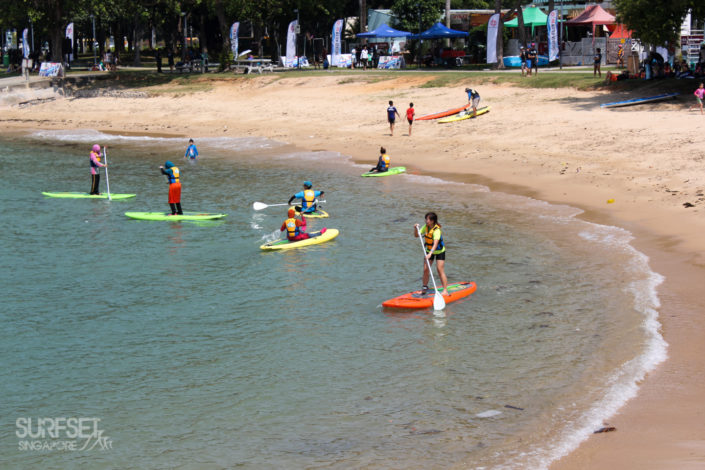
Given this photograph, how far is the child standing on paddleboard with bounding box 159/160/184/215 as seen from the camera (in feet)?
75.7

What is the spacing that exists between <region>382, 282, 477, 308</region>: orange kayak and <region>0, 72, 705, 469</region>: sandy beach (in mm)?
3713

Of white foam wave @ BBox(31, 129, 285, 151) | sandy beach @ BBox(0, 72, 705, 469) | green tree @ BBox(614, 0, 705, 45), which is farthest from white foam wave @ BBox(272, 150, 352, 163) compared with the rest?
green tree @ BBox(614, 0, 705, 45)

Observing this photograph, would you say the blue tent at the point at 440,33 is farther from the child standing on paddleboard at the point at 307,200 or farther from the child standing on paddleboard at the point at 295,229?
the child standing on paddleboard at the point at 295,229

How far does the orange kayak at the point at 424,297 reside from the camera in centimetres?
1502

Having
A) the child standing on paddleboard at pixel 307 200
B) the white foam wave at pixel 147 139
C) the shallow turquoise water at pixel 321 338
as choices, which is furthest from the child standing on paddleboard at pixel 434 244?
the white foam wave at pixel 147 139

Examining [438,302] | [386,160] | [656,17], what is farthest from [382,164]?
[438,302]

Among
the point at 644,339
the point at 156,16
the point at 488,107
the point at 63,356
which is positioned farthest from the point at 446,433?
the point at 156,16

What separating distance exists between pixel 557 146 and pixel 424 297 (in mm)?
16557

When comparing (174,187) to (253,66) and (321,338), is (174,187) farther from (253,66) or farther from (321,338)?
(253,66)

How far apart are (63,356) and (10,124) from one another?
42936mm

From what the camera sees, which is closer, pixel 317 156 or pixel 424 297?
pixel 424 297

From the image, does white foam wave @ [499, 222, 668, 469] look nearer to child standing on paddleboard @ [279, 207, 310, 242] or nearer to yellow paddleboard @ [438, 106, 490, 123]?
child standing on paddleboard @ [279, 207, 310, 242]

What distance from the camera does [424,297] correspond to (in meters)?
15.2

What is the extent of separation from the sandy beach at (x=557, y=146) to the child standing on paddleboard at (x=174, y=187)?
10.2m
